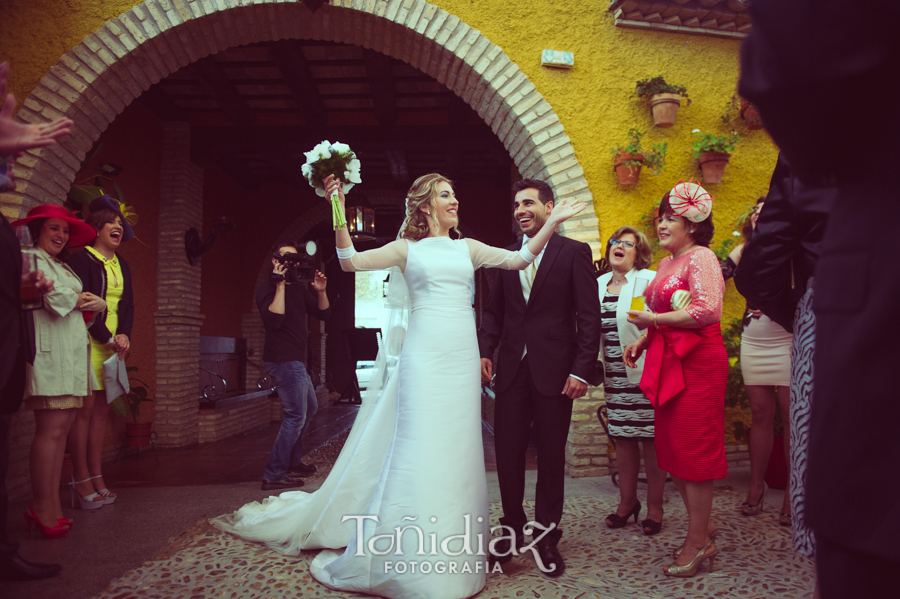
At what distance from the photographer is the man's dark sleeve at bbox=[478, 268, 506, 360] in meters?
3.09

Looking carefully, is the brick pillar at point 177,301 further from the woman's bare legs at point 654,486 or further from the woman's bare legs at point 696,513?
the woman's bare legs at point 696,513

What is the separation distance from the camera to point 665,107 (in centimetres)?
493

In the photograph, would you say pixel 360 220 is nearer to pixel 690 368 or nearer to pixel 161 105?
pixel 161 105

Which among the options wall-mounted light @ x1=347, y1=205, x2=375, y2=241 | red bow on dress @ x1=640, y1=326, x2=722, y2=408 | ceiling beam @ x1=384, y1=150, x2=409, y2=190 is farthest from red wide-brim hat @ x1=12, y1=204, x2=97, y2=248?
ceiling beam @ x1=384, y1=150, x2=409, y2=190

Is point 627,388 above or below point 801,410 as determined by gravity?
below

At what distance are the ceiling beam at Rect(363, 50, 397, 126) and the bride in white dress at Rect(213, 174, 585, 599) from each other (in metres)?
3.95

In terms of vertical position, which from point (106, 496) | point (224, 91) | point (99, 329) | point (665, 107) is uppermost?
point (224, 91)

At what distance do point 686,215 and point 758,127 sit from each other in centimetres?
328

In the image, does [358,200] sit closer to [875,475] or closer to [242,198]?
[242,198]

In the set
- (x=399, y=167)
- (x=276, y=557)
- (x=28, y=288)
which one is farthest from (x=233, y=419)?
(x=28, y=288)

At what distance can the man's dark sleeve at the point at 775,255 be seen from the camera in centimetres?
188

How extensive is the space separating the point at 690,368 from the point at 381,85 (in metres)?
5.32

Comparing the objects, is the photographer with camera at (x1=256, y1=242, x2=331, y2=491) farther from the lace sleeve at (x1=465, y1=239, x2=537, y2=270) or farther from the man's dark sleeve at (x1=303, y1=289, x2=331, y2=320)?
the lace sleeve at (x1=465, y1=239, x2=537, y2=270)

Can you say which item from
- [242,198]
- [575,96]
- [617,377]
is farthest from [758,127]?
[242,198]
